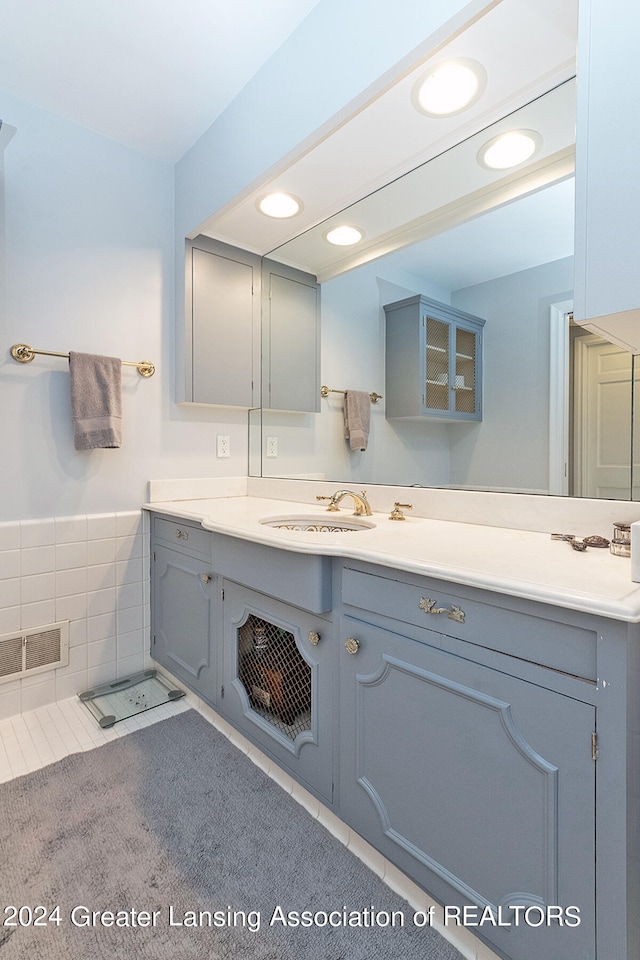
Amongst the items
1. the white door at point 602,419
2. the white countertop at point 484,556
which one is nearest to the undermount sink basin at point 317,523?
the white countertop at point 484,556

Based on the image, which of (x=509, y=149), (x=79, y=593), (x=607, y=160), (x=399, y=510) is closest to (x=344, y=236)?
(x=509, y=149)

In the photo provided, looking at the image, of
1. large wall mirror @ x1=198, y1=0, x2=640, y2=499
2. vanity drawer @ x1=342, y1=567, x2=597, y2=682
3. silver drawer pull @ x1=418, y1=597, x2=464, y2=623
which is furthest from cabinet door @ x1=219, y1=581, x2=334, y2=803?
large wall mirror @ x1=198, y1=0, x2=640, y2=499

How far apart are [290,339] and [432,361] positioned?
84cm

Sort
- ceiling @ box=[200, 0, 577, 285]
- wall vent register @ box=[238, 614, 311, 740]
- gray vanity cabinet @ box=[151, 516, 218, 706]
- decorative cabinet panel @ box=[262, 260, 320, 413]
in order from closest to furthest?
ceiling @ box=[200, 0, 577, 285], wall vent register @ box=[238, 614, 311, 740], gray vanity cabinet @ box=[151, 516, 218, 706], decorative cabinet panel @ box=[262, 260, 320, 413]

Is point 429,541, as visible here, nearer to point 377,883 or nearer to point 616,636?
point 616,636

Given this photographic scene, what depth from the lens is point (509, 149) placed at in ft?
4.69

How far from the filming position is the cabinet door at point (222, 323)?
2164 mm

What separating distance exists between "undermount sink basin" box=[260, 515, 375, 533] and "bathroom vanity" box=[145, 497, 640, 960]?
173 mm

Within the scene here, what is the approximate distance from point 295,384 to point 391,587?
55.1 inches

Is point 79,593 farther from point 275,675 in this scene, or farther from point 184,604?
point 275,675

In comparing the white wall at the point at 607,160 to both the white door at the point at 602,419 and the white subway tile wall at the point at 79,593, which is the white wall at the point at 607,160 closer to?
the white door at the point at 602,419

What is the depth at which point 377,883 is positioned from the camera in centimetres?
115

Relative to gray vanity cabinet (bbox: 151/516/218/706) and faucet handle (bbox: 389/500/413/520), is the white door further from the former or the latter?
gray vanity cabinet (bbox: 151/516/218/706)

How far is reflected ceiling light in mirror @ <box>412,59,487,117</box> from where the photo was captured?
4.06 feet
